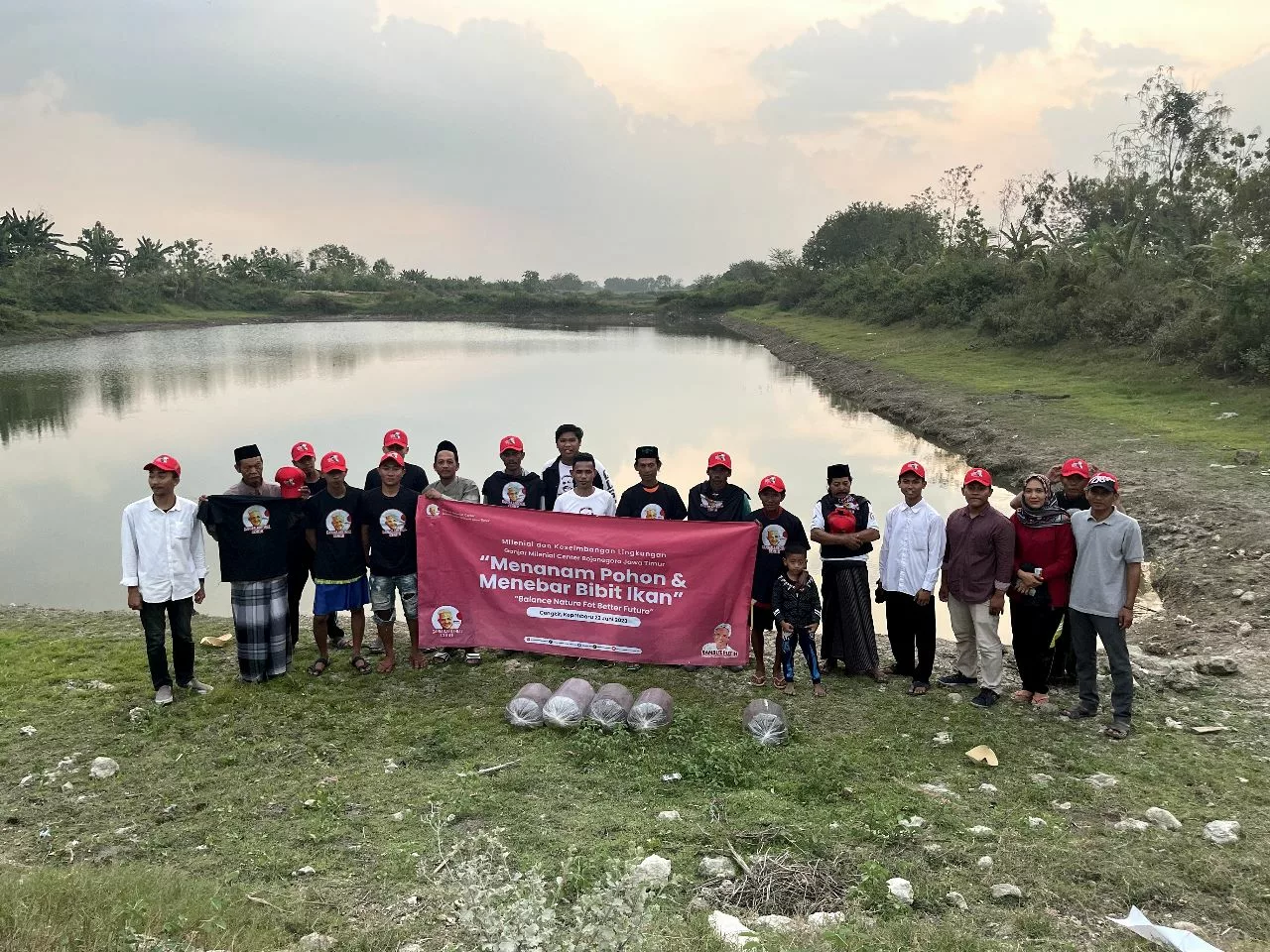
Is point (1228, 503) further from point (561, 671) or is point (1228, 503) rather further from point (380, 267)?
point (380, 267)

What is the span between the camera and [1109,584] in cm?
562

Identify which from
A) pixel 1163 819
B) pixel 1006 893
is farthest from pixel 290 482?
pixel 1163 819

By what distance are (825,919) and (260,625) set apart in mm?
4611

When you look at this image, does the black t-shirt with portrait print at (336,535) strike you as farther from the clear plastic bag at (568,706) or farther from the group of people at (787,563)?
the clear plastic bag at (568,706)

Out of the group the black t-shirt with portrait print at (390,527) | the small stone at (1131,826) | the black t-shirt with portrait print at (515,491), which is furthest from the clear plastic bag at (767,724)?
the black t-shirt with portrait print at (390,527)

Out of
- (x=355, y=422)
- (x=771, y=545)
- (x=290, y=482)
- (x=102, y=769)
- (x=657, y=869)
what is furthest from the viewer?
(x=355, y=422)

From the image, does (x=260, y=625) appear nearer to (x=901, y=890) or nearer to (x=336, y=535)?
(x=336, y=535)

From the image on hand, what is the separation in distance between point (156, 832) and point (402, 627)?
3.74 meters

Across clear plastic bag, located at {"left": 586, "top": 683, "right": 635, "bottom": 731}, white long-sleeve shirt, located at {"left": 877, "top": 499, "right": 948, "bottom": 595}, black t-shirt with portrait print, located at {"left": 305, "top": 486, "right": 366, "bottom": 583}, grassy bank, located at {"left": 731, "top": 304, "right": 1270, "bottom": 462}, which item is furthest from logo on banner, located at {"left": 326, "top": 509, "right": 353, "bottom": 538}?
grassy bank, located at {"left": 731, "top": 304, "right": 1270, "bottom": 462}

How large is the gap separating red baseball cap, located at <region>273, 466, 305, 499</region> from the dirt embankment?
707 centimetres

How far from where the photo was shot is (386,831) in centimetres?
443

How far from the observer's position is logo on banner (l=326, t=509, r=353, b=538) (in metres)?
6.64

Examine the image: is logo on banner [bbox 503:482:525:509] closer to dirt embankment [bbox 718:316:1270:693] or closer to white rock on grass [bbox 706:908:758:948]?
white rock on grass [bbox 706:908:758:948]

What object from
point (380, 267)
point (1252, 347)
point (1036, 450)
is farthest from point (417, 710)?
point (380, 267)
